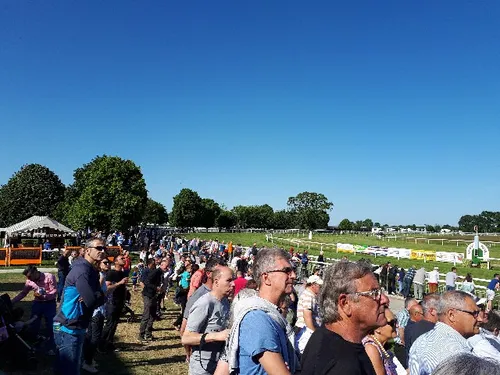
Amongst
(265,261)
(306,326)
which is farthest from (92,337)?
(265,261)

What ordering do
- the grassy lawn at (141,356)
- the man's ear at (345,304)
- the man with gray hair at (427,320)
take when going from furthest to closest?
the grassy lawn at (141,356) < the man with gray hair at (427,320) < the man's ear at (345,304)

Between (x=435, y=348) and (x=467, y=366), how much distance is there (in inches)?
70.2

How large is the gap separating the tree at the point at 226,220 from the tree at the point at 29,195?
65.1 meters

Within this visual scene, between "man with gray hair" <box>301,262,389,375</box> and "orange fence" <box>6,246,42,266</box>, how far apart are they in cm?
2416

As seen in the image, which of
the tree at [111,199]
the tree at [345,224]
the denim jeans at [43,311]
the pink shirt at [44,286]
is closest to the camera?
the pink shirt at [44,286]

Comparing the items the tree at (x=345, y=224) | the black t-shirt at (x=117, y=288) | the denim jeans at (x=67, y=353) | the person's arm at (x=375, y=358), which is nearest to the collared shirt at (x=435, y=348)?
the person's arm at (x=375, y=358)

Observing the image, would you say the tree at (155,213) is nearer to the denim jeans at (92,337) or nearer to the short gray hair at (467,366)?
the denim jeans at (92,337)

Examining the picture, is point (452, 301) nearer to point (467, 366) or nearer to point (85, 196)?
point (467, 366)

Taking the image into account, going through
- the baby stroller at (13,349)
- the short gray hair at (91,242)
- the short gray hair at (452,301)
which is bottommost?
the baby stroller at (13,349)

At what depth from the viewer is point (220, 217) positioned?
125125 millimetres

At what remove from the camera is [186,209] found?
110 metres

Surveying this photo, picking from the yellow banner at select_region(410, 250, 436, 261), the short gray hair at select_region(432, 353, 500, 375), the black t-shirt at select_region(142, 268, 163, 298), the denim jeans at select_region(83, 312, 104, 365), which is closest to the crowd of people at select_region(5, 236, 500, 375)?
the short gray hair at select_region(432, 353, 500, 375)

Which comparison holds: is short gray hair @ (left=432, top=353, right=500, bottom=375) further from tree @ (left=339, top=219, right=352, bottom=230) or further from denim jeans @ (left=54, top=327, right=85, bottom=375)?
tree @ (left=339, top=219, right=352, bottom=230)

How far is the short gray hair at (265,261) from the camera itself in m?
2.73
